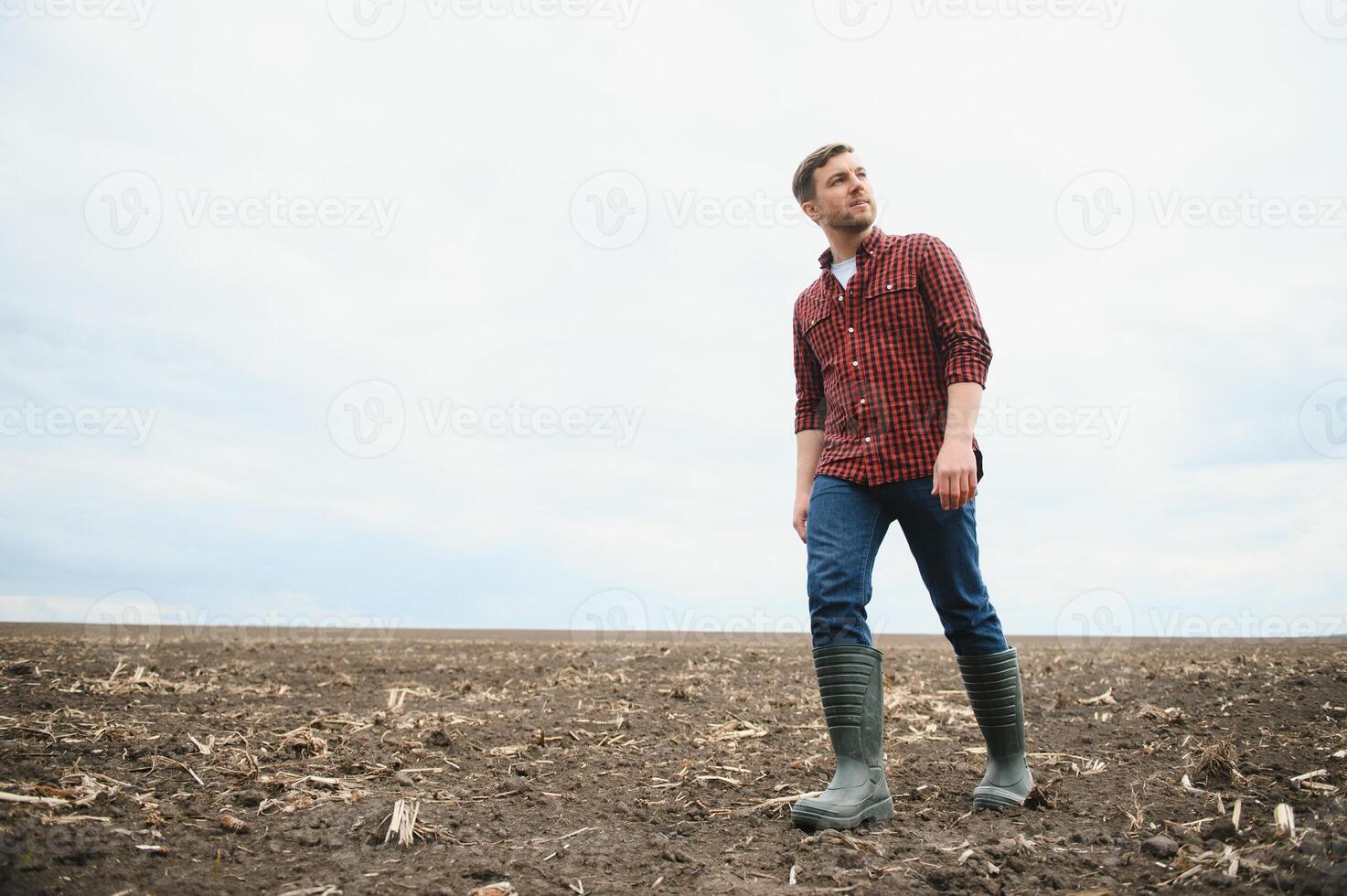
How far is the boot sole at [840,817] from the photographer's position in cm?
357

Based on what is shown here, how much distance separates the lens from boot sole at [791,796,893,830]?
3572 mm

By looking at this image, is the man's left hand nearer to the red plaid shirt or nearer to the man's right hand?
the red plaid shirt

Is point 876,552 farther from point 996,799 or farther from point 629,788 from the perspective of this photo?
point 629,788

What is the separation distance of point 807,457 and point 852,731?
4.19ft

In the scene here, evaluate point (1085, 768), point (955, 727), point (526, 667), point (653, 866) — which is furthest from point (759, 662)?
point (653, 866)

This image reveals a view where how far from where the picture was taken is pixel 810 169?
402 centimetres

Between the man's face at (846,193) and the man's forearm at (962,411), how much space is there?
869 mm

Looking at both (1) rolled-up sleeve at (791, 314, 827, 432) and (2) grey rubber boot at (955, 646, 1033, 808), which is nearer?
(2) grey rubber boot at (955, 646, 1033, 808)

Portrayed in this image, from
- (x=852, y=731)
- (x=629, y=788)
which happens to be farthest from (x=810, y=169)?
(x=629, y=788)

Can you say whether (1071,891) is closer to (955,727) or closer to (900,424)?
(900,424)

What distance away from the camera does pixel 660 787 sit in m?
4.62

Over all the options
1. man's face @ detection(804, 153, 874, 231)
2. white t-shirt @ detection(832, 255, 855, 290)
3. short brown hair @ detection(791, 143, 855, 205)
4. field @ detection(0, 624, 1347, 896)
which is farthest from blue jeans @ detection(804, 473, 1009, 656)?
short brown hair @ detection(791, 143, 855, 205)

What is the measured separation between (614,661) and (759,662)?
69.2 inches

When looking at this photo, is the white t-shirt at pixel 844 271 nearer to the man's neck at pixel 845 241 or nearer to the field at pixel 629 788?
the man's neck at pixel 845 241
